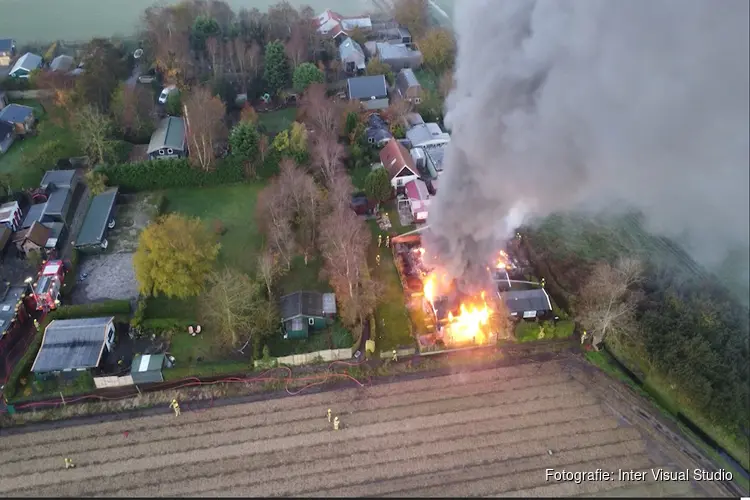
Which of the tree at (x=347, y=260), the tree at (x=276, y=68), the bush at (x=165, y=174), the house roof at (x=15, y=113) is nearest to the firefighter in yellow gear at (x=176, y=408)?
the tree at (x=347, y=260)

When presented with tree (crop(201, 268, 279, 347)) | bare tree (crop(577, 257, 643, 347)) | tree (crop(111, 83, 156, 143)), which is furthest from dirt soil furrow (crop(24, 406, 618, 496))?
tree (crop(111, 83, 156, 143))

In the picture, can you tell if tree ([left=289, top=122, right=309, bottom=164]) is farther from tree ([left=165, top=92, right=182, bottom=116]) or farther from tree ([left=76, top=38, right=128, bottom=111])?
tree ([left=76, top=38, right=128, bottom=111])

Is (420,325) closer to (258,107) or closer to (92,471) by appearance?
(92,471)

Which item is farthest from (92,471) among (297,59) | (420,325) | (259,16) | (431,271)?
(259,16)

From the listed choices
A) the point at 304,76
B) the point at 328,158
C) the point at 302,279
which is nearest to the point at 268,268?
the point at 302,279

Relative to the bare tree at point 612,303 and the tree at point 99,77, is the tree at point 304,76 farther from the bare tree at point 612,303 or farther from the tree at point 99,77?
the bare tree at point 612,303

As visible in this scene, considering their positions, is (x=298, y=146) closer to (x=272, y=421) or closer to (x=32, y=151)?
(x=32, y=151)
